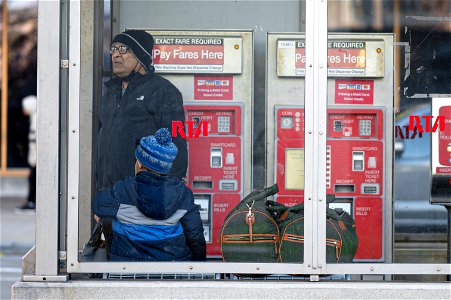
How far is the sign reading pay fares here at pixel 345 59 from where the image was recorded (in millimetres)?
5934

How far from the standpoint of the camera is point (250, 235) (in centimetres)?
571

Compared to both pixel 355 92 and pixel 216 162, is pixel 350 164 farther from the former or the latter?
pixel 216 162

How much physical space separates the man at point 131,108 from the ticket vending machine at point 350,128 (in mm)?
662

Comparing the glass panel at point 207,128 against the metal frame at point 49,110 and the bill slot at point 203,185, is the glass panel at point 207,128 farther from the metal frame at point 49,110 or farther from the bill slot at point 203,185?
the metal frame at point 49,110

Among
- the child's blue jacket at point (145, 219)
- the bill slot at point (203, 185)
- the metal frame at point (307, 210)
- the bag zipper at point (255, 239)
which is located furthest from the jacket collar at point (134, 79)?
the bag zipper at point (255, 239)

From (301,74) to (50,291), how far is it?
2042 millimetres

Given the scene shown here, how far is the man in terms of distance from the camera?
5711 mm

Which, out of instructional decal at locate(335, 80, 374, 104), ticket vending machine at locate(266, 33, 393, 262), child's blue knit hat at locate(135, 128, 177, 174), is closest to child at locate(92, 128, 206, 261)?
child's blue knit hat at locate(135, 128, 177, 174)

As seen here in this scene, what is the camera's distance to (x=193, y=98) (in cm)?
598

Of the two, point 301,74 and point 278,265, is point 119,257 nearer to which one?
point 278,265

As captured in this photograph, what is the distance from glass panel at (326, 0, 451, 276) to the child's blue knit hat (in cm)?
106

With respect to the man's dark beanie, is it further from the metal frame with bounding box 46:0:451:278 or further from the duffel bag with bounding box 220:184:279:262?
the duffel bag with bounding box 220:184:279:262

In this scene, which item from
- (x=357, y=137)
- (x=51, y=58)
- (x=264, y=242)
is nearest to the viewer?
(x=51, y=58)

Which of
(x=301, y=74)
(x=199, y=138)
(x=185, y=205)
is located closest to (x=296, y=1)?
(x=301, y=74)
